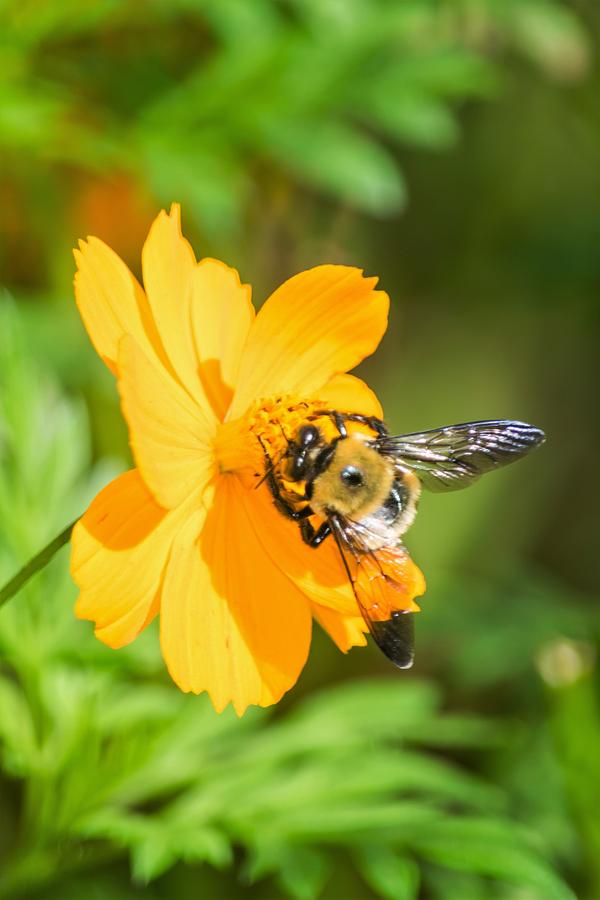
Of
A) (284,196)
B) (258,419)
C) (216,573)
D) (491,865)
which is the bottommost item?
(491,865)

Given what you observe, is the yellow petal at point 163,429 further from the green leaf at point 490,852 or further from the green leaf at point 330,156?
the green leaf at point 330,156

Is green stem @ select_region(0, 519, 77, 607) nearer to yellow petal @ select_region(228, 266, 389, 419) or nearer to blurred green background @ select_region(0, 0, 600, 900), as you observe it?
yellow petal @ select_region(228, 266, 389, 419)

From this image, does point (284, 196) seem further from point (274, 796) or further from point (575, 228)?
point (274, 796)

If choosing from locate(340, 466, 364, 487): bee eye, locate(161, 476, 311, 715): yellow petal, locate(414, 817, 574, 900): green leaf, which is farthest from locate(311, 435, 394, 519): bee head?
locate(414, 817, 574, 900): green leaf

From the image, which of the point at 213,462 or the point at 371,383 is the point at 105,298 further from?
the point at 371,383

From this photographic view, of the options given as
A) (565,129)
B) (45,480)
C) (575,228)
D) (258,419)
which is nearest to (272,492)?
(258,419)

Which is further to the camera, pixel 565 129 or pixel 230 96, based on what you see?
pixel 565 129
